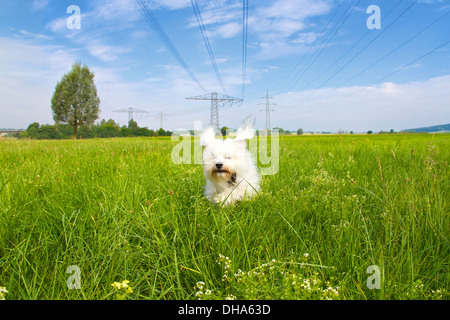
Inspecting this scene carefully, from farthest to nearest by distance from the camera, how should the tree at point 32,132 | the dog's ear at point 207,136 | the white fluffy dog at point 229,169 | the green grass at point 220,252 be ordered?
the tree at point 32,132 < the dog's ear at point 207,136 < the white fluffy dog at point 229,169 < the green grass at point 220,252

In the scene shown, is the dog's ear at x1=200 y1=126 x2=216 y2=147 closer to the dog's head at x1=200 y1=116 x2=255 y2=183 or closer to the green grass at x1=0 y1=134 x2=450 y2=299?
the dog's head at x1=200 y1=116 x2=255 y2=183

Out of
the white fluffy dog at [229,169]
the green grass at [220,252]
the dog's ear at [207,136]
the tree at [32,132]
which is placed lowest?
the green grass at [220,252]

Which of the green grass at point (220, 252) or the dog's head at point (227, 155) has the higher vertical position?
the dog's head at point (227, 155)

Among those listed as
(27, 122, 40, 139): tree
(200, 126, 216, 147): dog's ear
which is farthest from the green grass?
(27, 122, 40, 139): tree


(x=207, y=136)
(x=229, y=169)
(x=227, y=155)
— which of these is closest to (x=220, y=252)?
(x=229, y=169)

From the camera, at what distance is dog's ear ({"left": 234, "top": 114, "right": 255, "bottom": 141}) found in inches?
179

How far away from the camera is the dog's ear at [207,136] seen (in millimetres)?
4586

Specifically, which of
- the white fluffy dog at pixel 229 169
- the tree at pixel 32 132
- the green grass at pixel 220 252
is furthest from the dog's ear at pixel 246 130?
the tree at pixel 32 132

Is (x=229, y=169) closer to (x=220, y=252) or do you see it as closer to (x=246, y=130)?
(x=246, y=130)

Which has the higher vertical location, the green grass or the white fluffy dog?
the white fluffy dog

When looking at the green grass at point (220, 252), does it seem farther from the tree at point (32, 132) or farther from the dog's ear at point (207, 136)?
the tree at point (32, 132)

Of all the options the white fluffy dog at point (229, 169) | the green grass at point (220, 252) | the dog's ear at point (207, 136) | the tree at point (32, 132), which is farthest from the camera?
the tree at point (32, 132)
